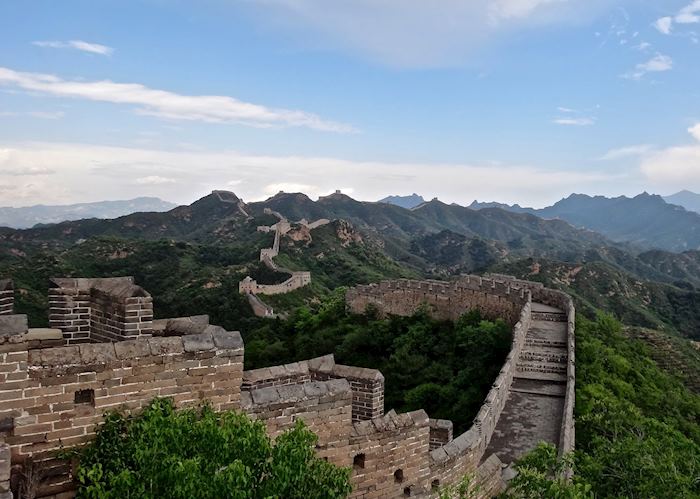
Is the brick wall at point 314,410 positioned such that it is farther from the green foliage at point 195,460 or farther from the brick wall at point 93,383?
the green foliage at point 195,460

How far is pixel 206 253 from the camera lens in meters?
69.9

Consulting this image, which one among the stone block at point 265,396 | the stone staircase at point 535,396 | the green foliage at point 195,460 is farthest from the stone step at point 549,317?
the green foliage at point 195,460

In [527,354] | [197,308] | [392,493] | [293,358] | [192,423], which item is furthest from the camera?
[197,308]

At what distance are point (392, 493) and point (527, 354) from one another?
12.5m

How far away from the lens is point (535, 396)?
15.3 m

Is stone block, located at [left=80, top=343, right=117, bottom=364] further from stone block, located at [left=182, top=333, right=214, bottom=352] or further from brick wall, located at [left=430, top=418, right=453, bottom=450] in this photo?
brick wall, located at [left=430, top=418, right=453, bottom=450]

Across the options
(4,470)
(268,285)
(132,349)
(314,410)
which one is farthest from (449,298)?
(268,285)

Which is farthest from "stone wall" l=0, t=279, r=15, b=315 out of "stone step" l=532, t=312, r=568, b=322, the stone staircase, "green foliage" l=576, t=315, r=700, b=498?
"stone step" l=532, t=312, r=568, b=322

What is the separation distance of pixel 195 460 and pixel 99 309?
1.73 metres

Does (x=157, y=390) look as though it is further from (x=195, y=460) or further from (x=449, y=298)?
(x=449, y=298)

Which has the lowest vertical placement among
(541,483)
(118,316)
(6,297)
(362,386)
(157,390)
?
(541,483)

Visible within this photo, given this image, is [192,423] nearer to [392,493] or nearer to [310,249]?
[392,493]

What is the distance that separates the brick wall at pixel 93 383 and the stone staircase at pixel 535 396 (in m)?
8.72

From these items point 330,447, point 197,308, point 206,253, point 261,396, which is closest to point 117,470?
point 261,396
